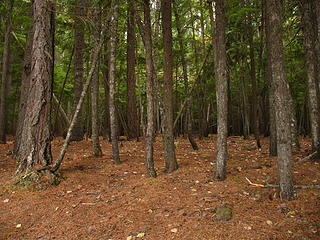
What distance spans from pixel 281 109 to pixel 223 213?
190 cm

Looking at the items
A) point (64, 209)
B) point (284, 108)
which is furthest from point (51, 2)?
point (284, 108)

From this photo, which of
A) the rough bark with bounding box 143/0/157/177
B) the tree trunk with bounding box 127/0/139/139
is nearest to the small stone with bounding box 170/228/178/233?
the rough bark with bounding box 143/0/157/177

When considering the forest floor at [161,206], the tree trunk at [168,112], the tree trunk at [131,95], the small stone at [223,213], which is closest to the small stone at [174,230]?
the forest floor at [161,206]

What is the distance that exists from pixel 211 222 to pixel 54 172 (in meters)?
3.72

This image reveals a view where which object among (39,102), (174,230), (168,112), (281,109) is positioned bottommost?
(174,230)

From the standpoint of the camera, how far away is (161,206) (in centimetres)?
381

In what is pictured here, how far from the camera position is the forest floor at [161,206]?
10.0ft

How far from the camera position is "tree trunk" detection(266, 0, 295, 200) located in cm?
353

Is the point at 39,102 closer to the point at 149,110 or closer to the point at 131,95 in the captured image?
the point at 149,110

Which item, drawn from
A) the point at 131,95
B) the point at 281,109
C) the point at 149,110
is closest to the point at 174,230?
the point at 281,109

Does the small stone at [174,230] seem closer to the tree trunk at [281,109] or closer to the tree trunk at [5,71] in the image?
the tree trunk at [281,109]

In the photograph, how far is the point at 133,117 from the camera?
11.0 meters

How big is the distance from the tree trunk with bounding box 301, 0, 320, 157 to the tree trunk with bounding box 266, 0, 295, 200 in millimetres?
2593

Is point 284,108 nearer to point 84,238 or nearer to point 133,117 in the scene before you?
point 84,238
